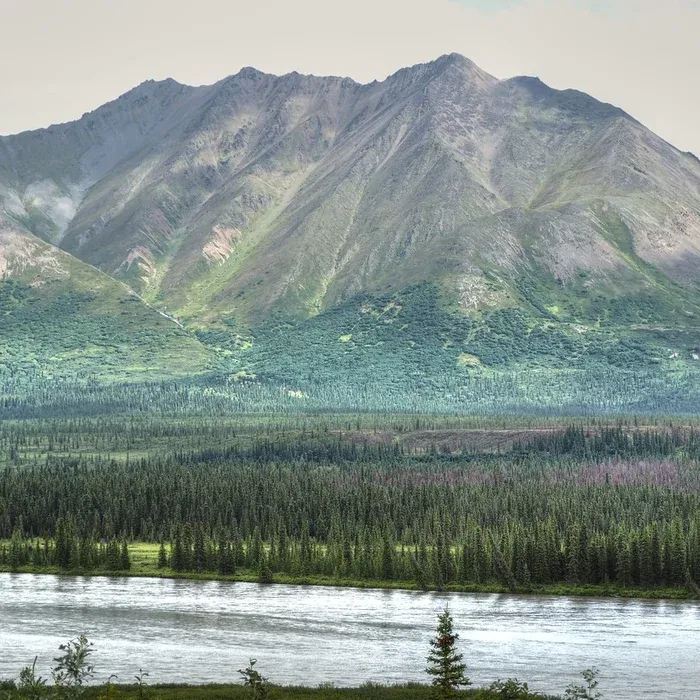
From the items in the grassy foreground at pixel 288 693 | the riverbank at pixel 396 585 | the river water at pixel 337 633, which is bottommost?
the grassy foreground at pixel 288 693

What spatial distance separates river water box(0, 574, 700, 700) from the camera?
125 m

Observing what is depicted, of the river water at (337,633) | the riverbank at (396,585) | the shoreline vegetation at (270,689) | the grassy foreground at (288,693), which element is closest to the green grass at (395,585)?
the riverbank at (396,585)

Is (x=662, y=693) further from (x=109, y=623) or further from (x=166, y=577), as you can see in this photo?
(x=166, y=577)

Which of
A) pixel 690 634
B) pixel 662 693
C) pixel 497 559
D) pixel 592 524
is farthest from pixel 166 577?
pixel 662 693

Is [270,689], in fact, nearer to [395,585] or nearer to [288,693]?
[288,693]

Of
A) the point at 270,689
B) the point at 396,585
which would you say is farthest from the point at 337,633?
the point at 270,689

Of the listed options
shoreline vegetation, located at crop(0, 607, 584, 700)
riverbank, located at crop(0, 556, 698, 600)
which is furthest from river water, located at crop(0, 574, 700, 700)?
shoreline vegetation, located at crop(0, 607, 584, 700)

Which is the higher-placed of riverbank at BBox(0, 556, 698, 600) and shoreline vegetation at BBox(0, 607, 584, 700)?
riverbank at BBox(0, 556, 698, 600)

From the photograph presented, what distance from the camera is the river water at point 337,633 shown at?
125 m

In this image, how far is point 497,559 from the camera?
183 m

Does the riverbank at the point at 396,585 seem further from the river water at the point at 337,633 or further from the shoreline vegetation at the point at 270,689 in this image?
the shoreline vegetation at the point at 270,689

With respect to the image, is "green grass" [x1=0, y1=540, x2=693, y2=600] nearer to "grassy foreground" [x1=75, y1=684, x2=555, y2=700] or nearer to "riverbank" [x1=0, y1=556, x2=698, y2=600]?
"riverbank" [x1=0, y1=556, x2=698, y2=600]

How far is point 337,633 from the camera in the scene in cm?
14788

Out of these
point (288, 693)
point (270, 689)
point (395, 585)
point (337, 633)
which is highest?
point (395, 585)
